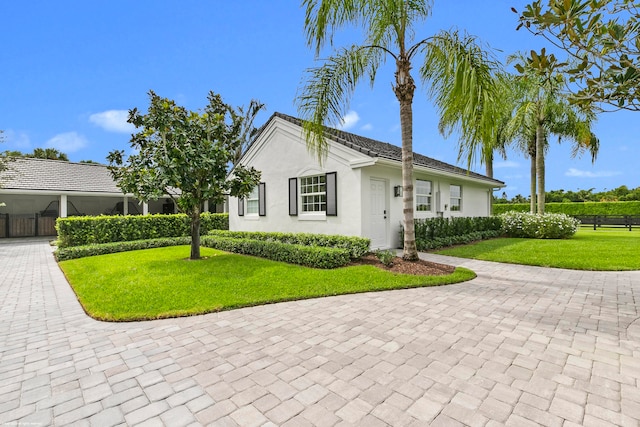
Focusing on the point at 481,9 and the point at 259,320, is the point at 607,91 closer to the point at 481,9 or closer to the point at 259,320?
the point at 481,9

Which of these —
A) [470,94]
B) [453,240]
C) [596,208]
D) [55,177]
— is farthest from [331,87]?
[596,208]

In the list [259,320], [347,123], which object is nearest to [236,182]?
[347,123]

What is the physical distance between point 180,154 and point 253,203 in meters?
6.16

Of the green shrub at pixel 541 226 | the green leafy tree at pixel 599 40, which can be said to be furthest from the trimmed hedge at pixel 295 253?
the green shrub at pixel 541 226

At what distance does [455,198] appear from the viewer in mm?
14891

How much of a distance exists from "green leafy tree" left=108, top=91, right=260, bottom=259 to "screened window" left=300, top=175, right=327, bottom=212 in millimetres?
3176

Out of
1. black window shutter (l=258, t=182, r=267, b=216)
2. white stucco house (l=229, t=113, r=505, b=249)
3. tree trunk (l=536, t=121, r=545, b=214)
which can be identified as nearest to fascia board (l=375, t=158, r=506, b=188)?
white stucco house (l=229, t=113, r=505, b=249)

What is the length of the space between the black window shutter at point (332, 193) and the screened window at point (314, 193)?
310 millimetres

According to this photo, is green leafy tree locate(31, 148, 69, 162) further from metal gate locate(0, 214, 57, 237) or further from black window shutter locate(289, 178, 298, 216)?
black window shutter locate(289, 178, 298, 216)

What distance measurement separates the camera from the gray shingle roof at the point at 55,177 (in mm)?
16258

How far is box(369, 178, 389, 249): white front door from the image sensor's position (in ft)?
32.8

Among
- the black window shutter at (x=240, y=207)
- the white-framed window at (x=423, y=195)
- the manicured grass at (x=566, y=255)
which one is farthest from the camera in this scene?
the black window shutter at (x=240, y=207)

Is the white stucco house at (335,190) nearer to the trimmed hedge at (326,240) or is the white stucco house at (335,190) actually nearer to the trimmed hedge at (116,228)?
the trimmed hedge at (326,240)

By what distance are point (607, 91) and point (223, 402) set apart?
5.14 meters
